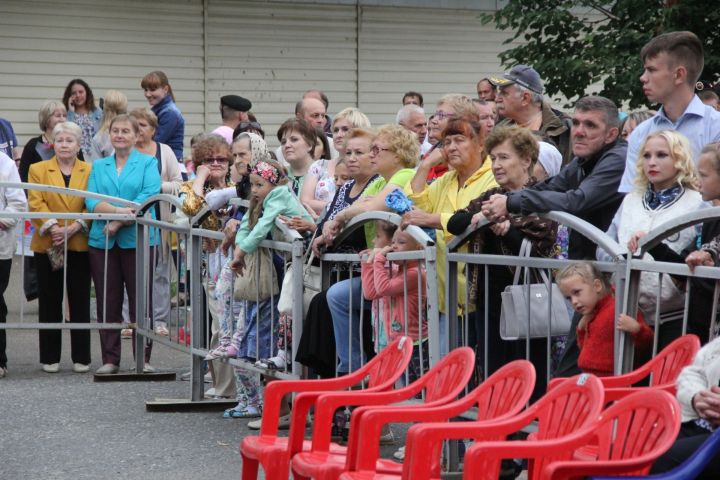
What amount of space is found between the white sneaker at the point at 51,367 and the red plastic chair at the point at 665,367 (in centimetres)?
665

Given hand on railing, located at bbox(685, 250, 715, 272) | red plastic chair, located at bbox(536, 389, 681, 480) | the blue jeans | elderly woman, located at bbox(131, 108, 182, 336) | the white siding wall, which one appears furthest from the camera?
the white siding wall

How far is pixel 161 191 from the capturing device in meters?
12.0

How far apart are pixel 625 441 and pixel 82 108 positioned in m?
11.7

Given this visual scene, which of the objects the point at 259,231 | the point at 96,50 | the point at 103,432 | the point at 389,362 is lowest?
the point at 103,432

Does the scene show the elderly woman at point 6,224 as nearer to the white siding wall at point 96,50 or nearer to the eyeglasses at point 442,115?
the eyeglasses at point 442,115

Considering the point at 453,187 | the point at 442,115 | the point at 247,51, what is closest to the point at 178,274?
the point at 442,115

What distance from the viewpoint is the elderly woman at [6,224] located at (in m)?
11.0

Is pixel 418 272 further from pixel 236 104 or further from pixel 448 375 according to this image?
pixel 236 104

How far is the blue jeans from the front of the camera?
7.82 meters

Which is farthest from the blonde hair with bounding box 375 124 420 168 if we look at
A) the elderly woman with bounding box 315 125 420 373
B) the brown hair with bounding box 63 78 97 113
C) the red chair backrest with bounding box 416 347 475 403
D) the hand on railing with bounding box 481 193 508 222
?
the brown hair with bounding box 63 78 97 113

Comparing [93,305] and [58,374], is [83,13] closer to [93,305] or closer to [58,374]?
[93,305]

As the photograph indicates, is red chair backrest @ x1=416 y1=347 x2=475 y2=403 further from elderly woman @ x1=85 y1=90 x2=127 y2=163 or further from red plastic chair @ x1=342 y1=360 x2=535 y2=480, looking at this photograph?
elderly woman @ x1=85 y1=90 x2=127 y2=163

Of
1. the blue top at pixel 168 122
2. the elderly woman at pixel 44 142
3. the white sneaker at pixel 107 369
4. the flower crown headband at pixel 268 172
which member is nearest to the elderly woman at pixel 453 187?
the flower crown headband at pixel 268 172

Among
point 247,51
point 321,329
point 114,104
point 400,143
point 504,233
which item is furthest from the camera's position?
point 247,51
